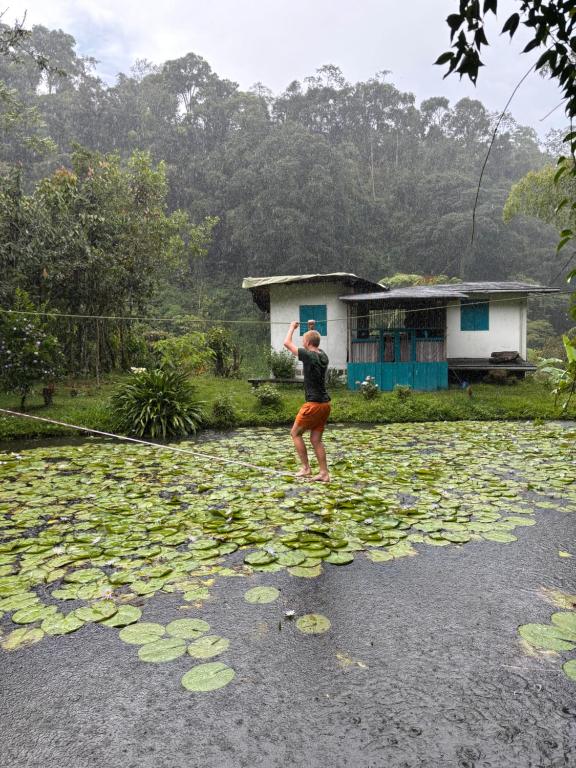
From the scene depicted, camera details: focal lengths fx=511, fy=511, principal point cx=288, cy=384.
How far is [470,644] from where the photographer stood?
2.73 metres

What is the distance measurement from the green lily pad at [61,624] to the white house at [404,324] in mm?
11689

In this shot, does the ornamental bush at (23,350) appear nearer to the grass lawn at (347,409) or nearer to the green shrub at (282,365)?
the grass lawn at (347,409)

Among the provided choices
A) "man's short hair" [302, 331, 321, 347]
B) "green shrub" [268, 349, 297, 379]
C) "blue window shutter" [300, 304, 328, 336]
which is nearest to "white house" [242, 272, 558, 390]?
"blue window shutter" [300, 304, 328, 336]

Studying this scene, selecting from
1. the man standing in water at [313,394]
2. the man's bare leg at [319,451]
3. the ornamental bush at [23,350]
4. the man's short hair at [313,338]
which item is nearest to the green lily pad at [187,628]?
the man standing in water at [313,394]

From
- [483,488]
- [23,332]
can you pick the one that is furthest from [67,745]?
[23,332]

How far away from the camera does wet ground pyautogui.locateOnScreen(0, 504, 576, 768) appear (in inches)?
80.1

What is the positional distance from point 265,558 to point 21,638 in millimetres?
1633

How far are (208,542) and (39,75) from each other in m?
47.7

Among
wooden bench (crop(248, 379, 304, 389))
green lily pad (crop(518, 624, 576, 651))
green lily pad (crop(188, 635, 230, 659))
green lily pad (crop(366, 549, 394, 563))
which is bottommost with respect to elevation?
green lily pad (crop(188, 635, 230, 659))

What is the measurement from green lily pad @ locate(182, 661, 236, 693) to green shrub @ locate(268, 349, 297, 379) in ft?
44.1

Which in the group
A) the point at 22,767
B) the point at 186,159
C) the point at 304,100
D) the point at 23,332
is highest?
the point at 304,100

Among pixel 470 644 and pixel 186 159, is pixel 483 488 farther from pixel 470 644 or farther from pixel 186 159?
pixel 186 159

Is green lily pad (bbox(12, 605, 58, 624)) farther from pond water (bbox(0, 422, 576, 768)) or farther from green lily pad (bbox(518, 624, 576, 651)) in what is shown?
green lily pad (bbox(518, 624, 576, 651))

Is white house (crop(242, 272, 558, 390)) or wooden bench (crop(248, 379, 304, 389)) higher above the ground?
white house (crop(242, 272, 558, 390))
